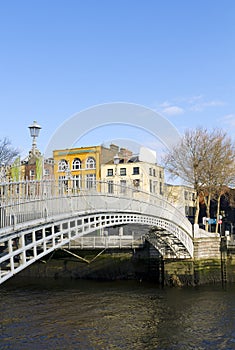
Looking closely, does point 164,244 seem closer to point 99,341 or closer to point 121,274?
point 121,274

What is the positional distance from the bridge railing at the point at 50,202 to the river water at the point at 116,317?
4363 millimetres

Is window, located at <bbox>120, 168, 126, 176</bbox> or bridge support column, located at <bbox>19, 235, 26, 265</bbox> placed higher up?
window, located at <bbox>120, 168, 126, 176</bbox>

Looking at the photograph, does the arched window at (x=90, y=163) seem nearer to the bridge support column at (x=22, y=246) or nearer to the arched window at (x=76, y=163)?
the arched window at (x=76, y=163)

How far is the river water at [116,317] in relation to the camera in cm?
1638

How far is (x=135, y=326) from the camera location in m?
18.7

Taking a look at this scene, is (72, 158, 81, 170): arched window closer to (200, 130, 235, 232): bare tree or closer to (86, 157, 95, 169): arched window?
(86, 157, 95, 169): arched window

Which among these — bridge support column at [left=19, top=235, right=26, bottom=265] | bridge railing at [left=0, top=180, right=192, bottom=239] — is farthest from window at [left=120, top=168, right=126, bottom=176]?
bridge support column at [left=19, top=235, right=26, bottom=265]

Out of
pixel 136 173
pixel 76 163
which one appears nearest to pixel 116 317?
pixel 136 173

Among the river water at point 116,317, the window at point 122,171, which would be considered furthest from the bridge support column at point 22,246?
the window at point 122,171

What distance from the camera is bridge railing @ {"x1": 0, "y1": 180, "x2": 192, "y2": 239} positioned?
12711mm

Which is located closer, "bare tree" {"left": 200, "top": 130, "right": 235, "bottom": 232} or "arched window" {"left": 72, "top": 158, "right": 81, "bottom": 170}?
"bare tree" {"left": 200, "top": 130, "right": 235, "bottom": 232}

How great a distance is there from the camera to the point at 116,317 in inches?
786

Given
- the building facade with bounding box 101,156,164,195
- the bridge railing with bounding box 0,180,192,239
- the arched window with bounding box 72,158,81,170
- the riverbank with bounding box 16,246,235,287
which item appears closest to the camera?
the bridge railing with bounding box 0,180,192,239

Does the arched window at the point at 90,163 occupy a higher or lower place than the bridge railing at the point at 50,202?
higher
